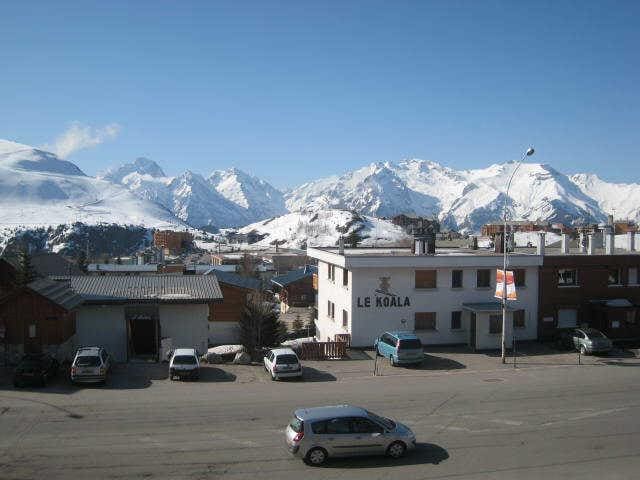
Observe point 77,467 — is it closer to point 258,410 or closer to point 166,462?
point 166,462

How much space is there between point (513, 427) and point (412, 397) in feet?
16.1

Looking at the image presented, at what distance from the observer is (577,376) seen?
29.5 m

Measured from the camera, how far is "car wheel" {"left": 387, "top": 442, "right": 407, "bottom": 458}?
17.4 m

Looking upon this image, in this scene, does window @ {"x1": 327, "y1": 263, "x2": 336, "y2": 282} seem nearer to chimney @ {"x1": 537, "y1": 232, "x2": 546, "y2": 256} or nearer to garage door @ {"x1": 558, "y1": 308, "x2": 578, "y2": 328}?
chimney @ {"x1": 537, "y1": 232, "x2": 546, "y2": 256}

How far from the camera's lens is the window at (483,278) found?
1497 inches

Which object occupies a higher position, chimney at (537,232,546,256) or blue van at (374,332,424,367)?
chimney at (537,232,546,256)

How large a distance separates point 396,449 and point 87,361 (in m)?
15.0

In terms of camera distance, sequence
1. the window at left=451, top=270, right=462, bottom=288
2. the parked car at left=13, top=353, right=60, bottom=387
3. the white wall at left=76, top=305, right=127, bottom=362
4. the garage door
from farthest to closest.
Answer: the garage door < the window at left=451, top=270, right=462, bottom=288 < the white wall at left=76, top=305, right=127, bottom=362 < the parked car at left=13, top=353, right=60, bottom=387

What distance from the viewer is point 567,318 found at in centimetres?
3972

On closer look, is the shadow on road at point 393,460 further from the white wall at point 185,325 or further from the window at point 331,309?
the window at point 331,309

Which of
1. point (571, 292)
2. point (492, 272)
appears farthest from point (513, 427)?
point (571, 292)

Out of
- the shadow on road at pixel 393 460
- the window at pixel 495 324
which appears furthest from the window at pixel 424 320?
the shadow on road at pixel 393 460

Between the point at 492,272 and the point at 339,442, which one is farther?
the point at 492,272

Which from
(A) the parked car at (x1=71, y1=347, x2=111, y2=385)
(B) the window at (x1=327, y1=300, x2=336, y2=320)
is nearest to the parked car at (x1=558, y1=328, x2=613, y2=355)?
(B) the window at (x1=327, y1=300, x2=336, y2=320)
